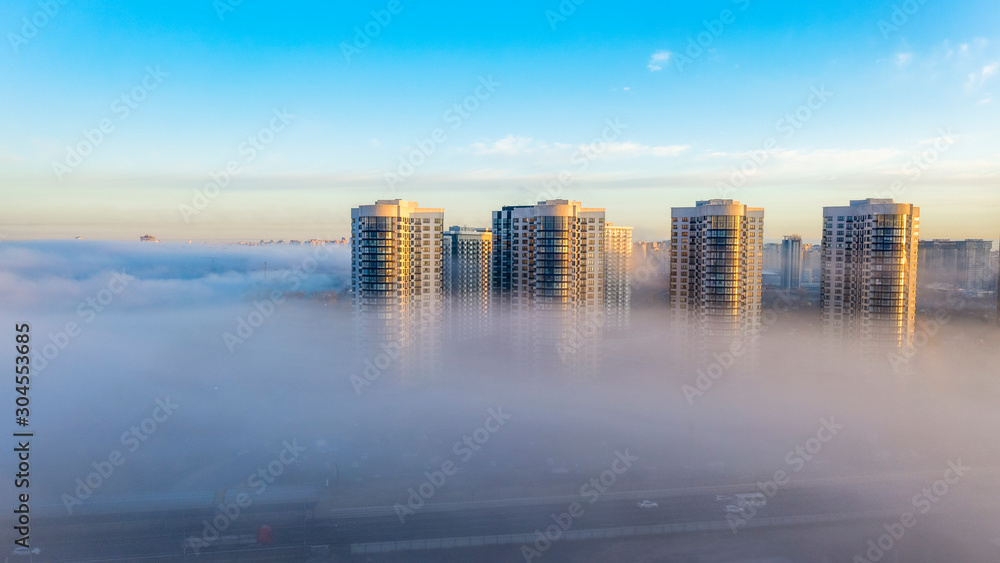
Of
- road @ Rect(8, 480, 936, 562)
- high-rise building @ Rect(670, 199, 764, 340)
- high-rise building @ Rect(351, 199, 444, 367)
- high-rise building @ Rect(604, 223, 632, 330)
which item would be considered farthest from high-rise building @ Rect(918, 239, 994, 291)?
high-rise building @ Rect(351, 199, 444, 367)

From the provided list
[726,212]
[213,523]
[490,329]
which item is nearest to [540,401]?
[490,329]

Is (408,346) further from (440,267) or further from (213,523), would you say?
(213,523)

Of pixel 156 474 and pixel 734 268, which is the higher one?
pixel 734 268

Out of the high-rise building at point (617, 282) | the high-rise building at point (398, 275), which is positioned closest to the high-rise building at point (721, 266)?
the high-rise building at point (398, 275)

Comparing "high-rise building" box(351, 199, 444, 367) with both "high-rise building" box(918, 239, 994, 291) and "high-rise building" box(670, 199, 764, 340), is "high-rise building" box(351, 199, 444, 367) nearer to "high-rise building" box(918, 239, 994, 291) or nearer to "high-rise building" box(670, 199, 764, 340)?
"high-rise building" box(670, 199, 764, 340)

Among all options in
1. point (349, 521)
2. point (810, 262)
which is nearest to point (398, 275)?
point (349, 521)
